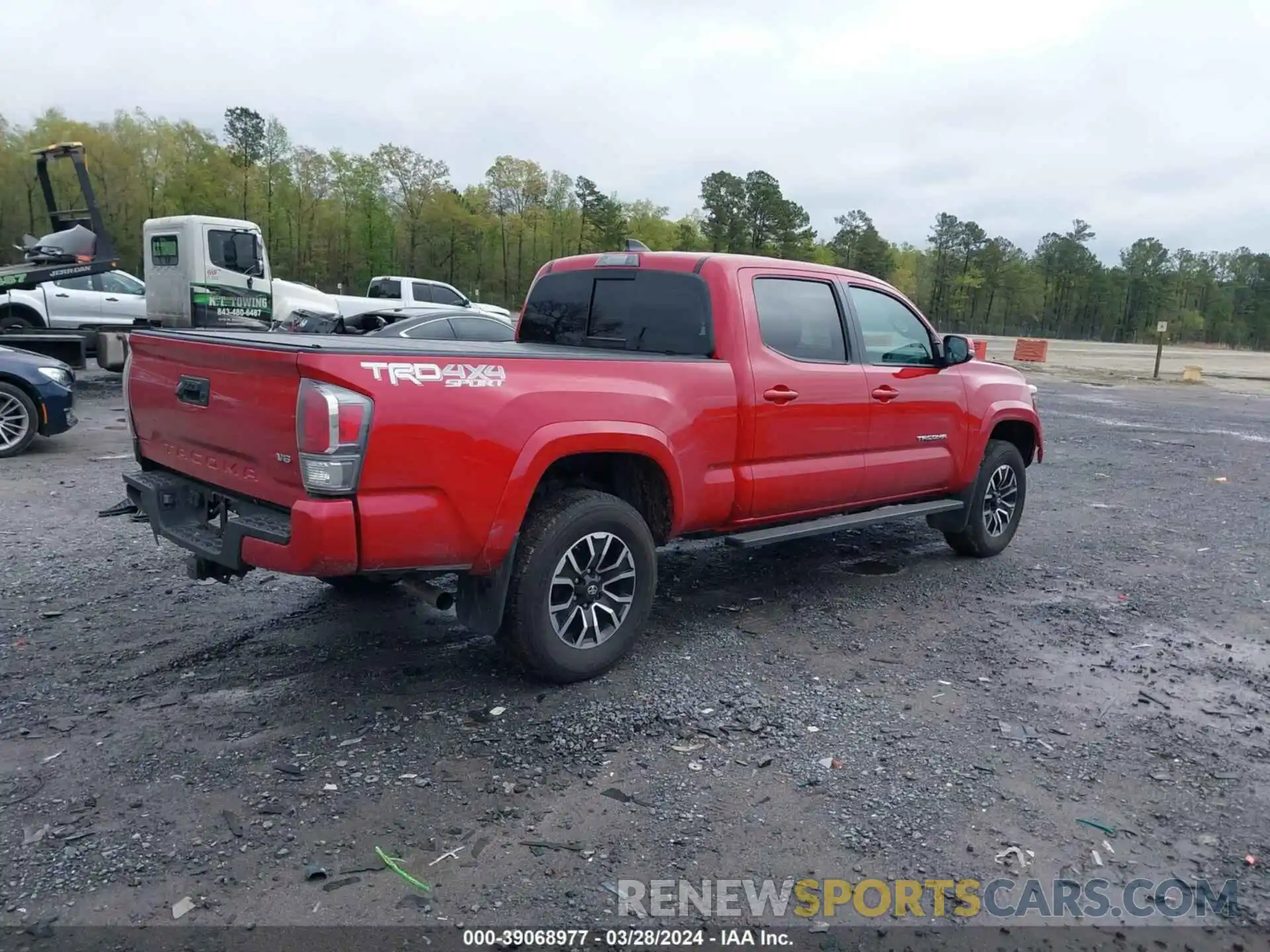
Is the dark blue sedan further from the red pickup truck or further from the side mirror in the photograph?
the side mirror

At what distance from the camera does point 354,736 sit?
3.64 m

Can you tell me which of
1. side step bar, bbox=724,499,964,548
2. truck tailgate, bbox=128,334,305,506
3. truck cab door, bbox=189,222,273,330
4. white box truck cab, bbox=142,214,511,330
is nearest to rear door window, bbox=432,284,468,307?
white box truck cab, bbox=142,214,511,330

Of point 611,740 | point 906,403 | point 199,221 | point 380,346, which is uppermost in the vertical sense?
point 199,221

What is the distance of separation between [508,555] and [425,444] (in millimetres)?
646

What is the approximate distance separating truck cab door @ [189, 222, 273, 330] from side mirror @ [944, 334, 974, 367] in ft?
41.8

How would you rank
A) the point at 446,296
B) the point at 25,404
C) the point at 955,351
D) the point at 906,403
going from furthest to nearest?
the point at 446,296
the point at 25,404
the point at 955,351
the point at 906,403

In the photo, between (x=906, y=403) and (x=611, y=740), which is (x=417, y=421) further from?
(x=906, y=403)

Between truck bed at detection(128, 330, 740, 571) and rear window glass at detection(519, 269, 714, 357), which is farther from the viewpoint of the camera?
rear window glass at detection(519, 269, 714, 357)

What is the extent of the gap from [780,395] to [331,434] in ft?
8.15

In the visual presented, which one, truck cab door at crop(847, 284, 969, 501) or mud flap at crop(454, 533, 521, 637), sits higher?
truck cab door at crop(847, 284, 969, 501)

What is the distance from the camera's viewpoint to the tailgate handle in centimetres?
382

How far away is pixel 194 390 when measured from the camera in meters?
3.89

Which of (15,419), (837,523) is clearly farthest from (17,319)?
(837,523)

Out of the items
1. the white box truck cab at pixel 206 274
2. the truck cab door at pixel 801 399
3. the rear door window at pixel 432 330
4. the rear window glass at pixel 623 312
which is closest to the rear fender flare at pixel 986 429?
the truck cab door at pixel 801 399
